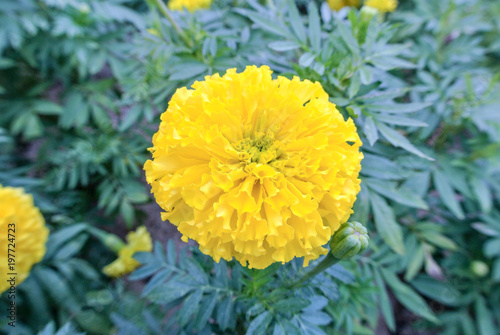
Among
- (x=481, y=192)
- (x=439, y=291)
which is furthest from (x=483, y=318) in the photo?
(x=481, y=192)

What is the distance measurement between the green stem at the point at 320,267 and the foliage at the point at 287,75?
3 centimetres

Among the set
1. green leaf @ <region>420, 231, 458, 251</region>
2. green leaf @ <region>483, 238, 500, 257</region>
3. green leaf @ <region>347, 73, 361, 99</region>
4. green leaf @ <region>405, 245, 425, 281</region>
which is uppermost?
green leaf @ <region>347, 73, 361, 99</region>

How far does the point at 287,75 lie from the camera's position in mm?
1101

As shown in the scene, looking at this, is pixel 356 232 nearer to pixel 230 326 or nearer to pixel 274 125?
pixel 274 125

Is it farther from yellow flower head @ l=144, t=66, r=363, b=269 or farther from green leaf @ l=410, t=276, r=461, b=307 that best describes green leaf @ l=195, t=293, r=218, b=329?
green leaf @ l=410, t=276, r=461, b=307

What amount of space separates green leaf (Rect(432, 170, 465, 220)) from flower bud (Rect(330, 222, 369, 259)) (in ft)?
3.30

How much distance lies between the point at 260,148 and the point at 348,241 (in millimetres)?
332

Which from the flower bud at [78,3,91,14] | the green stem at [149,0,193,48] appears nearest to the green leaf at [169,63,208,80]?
the green stem at [149,0,193,48]

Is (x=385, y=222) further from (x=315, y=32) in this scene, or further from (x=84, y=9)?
(x=84, y=9)

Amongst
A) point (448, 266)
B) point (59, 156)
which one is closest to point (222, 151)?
point (59, 156)

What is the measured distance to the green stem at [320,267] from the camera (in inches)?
34.8

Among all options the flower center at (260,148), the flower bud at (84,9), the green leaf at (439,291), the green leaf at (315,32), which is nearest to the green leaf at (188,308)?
the flower center at (260,148)

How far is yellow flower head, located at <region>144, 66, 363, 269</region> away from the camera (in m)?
0.80

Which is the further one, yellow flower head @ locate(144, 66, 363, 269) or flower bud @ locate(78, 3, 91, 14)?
flower bud @ locate(78, 3, 91, 14)
